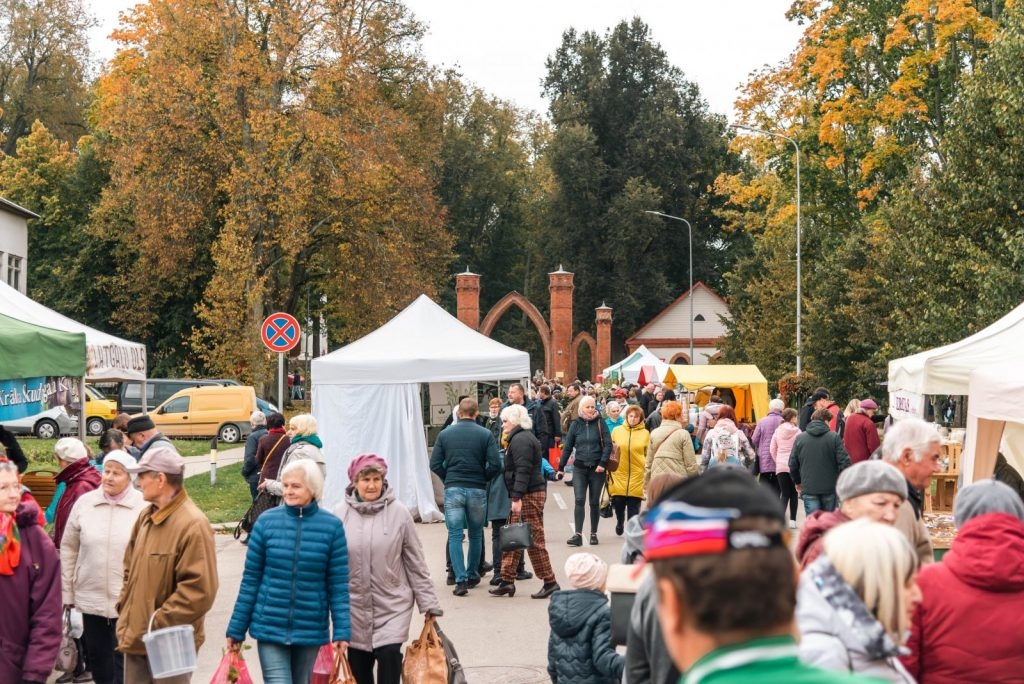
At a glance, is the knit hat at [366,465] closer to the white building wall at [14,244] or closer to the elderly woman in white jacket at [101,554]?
the elderly woman in white jacket at [101,554]

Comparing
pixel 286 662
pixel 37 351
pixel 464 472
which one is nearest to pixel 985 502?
pixel 286 662

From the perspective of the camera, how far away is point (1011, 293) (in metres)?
21.2

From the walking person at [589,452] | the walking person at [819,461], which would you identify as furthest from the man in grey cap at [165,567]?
the walking person at [819,461]

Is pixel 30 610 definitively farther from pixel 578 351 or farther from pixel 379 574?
pixel 578 351

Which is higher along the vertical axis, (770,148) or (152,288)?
(770,148)

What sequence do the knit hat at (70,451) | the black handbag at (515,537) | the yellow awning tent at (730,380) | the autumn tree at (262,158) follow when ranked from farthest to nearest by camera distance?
the autumn tree at (262,158), the yellow awning tent at (730,380), the black handbag at (515,537), the knit hat at (70,451)

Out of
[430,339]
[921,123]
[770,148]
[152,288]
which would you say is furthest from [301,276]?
[430,339]

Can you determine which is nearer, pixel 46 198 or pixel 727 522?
pixel 727 522

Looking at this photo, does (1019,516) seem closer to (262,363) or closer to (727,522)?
(727,522)

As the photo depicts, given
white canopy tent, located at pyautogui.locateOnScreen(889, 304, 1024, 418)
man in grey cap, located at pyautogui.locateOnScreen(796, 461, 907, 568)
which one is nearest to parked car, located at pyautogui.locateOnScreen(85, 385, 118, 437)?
white canopy tent, located at pyautogui.locateOnScreen(889, 304, 1024, 418)

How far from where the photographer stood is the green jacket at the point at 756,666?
183 centimetres

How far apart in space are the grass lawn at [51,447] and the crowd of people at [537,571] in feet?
54.5

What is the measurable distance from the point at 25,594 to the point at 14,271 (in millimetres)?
43857

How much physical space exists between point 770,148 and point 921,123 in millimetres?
5619
